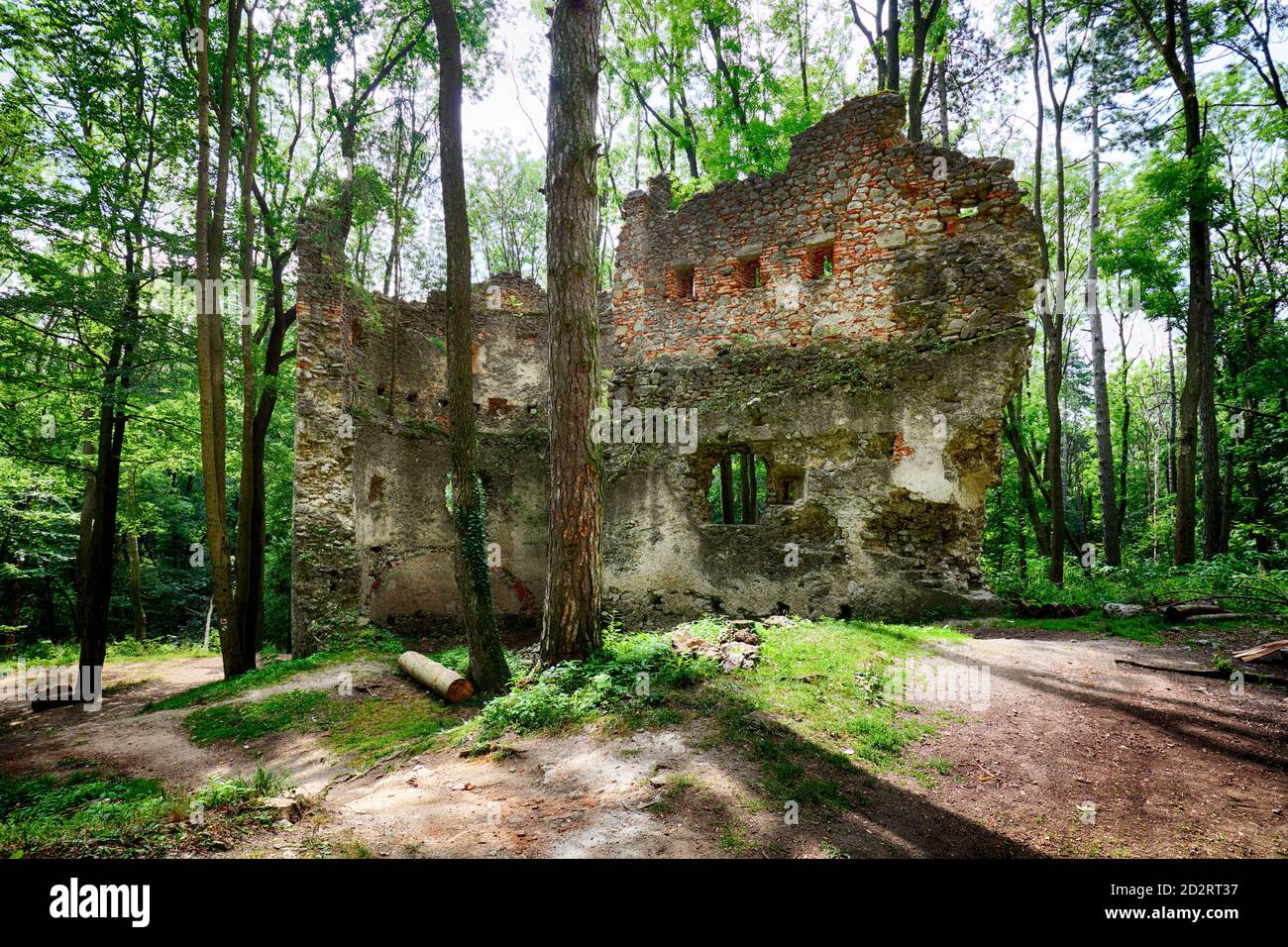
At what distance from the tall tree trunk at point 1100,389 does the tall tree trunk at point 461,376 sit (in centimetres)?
1399

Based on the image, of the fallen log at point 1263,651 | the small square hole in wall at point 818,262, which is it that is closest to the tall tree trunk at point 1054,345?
the small square hole in wall at point 818,262

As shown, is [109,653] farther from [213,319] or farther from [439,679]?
[439,679]

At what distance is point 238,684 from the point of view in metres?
9.01

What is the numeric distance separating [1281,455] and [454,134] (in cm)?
2010

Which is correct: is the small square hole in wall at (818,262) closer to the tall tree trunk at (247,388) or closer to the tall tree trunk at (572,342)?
the tall tree trunk at (572,342)

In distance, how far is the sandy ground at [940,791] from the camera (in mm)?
2893

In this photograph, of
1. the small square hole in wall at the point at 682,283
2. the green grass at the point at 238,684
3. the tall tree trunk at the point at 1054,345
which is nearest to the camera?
the green grass at the point at 238,684

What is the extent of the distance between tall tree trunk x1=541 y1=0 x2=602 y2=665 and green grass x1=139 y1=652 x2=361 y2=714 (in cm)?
599

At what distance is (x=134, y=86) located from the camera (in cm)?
1030

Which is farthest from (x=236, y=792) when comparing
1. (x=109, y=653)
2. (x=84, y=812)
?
(x=109, y=653)

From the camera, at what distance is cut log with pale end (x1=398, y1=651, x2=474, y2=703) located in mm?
7527
